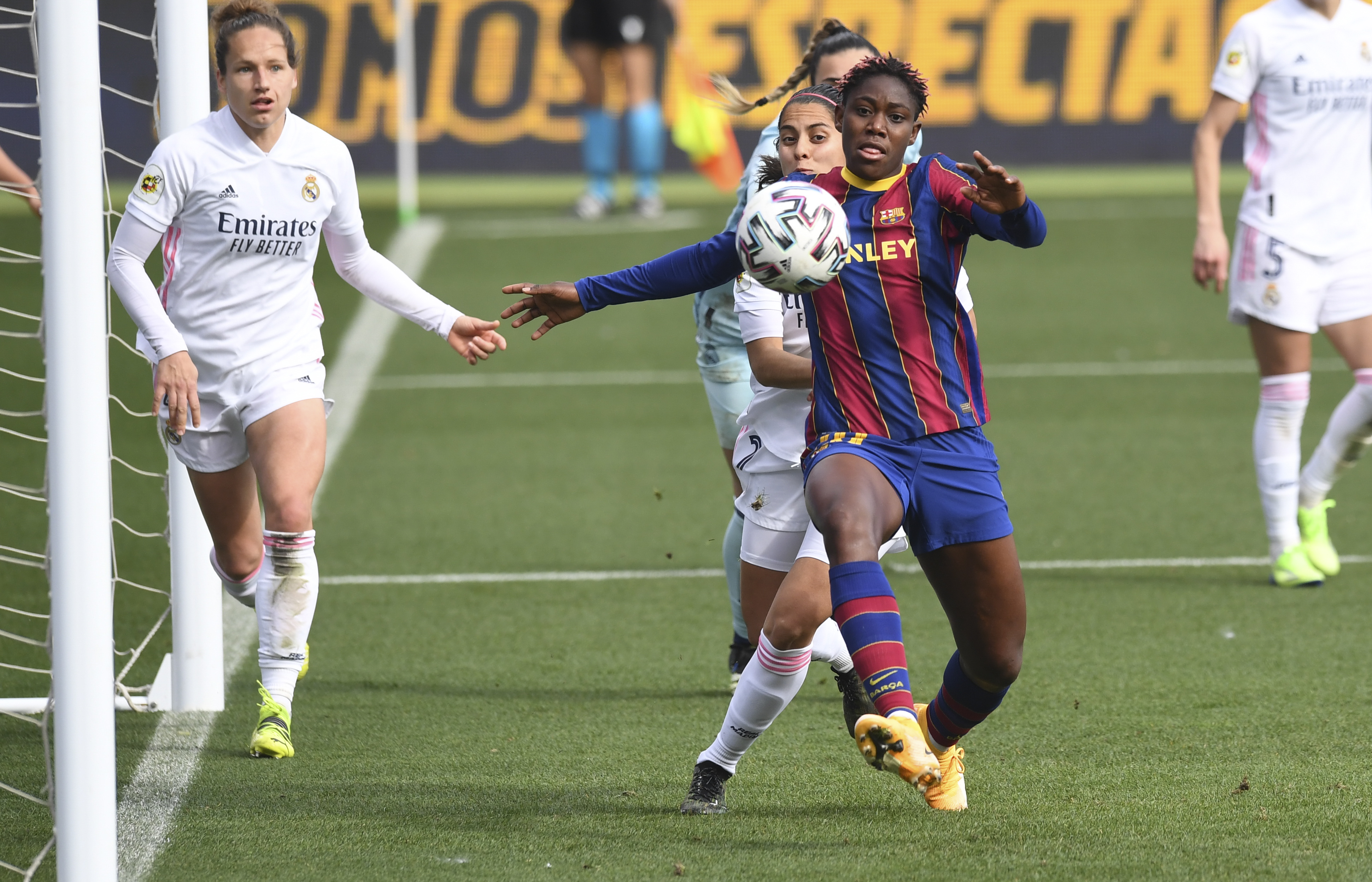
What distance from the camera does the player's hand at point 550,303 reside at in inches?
151

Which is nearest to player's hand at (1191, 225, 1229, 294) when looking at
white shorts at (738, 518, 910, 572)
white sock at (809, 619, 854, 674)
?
white sock at (809, 619, 854, 674)

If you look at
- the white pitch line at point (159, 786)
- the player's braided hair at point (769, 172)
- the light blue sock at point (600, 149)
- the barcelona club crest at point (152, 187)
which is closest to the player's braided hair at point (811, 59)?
the player's braided hair at point (769, 172)

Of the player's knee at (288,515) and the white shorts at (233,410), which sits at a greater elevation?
the white shorts at (233,410)

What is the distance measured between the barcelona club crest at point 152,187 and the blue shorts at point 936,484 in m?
1.83

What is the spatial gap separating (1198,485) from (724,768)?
4.55 m

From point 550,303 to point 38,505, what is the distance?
460cm

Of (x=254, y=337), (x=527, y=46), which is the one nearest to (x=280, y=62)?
(x=254, y=337)

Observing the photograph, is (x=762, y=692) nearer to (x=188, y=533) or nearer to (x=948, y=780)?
(x=948, y=780)

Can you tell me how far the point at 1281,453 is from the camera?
6.43m

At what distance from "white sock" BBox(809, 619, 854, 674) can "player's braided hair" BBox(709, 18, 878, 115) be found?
4.71ft

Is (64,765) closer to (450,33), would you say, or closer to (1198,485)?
(1198,485)

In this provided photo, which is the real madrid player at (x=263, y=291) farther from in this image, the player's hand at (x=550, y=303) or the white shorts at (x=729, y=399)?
the white shorts at (x=729, y=399)

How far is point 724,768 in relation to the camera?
3.99 meters

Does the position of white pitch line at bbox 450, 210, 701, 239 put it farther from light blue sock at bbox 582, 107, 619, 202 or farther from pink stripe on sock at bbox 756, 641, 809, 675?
pink stripe on sock at bbox 756, 641, 809, 675
